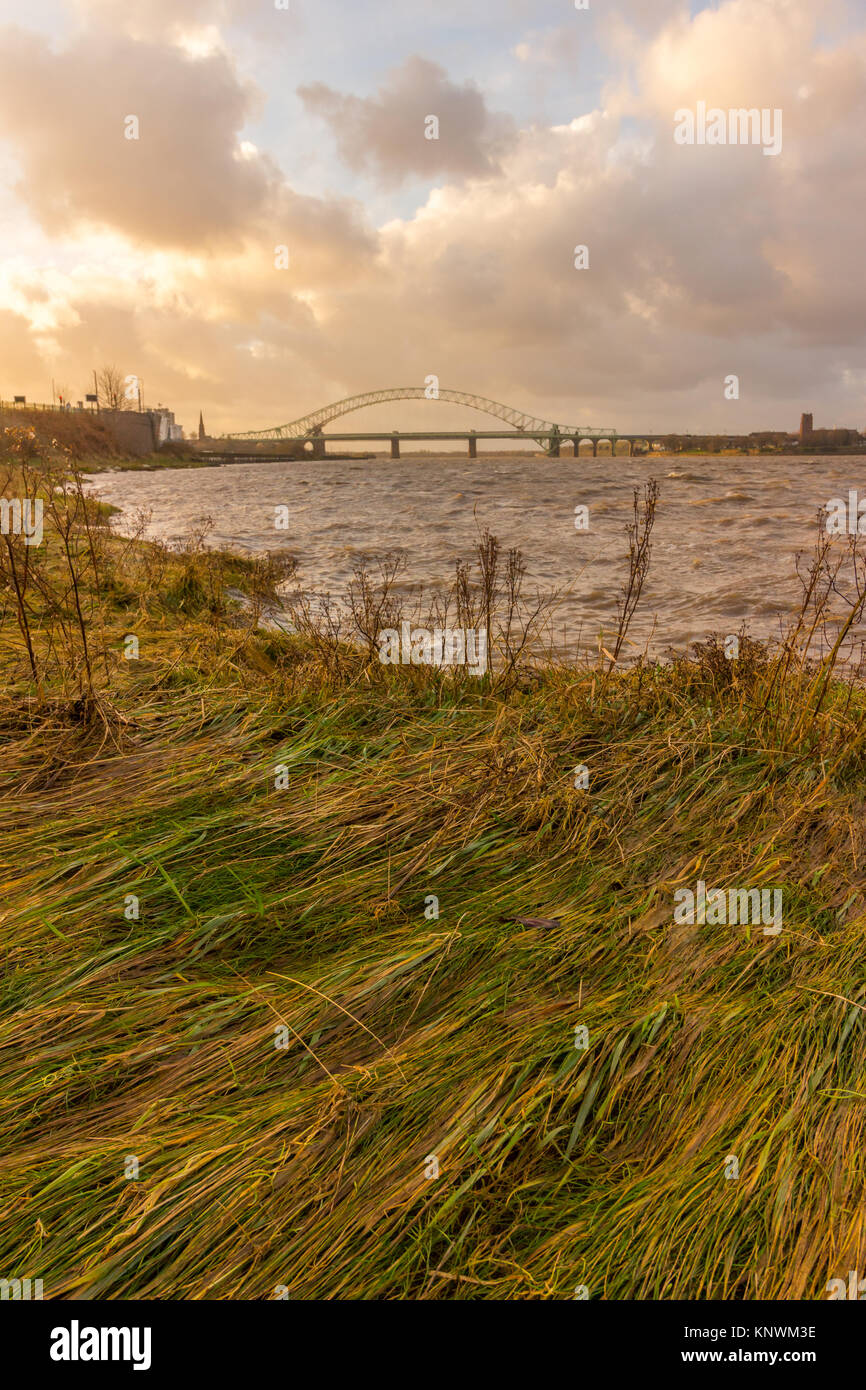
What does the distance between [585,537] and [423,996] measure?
15787 millimetres

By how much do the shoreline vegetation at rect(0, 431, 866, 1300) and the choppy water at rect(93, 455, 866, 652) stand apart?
11.7 feet

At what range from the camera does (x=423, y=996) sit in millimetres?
2297

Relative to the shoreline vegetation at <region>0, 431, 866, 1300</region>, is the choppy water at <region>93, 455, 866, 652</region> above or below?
above

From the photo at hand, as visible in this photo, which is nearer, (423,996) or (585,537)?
(423,996)

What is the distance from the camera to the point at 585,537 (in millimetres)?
16984

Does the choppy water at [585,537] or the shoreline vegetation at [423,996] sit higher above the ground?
the choppy water at [585,537]

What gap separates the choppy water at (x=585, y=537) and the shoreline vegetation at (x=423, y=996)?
3.57 meters

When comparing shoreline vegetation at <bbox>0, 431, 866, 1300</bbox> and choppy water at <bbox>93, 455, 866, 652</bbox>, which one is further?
choppy water at <bbox>93, 455, 866, 652</bbox>

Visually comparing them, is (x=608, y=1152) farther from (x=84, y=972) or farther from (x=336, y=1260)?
(x=84, y=972)

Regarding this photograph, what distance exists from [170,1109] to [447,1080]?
0.72 metres

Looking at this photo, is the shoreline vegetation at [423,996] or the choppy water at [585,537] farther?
the choppy water at [585,537]

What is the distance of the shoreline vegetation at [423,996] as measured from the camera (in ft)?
5.31

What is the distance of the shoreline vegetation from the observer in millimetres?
1619

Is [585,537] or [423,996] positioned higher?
[585,537]
